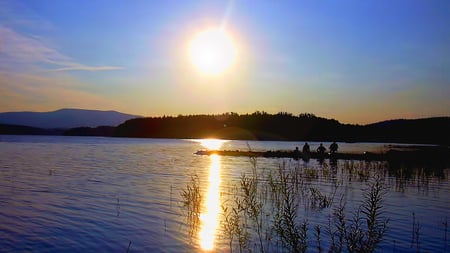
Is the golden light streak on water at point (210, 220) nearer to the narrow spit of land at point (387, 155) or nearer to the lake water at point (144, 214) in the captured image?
the lake water at point (144, 214)

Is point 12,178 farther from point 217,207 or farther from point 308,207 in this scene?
point 308,207

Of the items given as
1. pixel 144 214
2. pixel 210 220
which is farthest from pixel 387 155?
pixel 144 214

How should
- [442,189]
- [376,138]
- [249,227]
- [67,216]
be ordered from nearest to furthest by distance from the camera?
1. [249,227]
2. [67,216]
3. [442,189]
4. [376,138]

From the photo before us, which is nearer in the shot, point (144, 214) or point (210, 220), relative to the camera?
point (210, 220)

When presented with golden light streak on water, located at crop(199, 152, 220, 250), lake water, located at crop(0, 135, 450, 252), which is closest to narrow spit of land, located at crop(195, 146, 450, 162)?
lake water, located at crop(0, 135, 450, 252)

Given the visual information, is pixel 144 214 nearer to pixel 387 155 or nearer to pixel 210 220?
pixel 210 220

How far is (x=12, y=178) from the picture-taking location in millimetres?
34312

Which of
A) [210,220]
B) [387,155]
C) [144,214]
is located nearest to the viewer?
[210,220]

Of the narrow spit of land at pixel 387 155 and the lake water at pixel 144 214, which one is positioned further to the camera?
the narrow spit of land at pixel 387 155

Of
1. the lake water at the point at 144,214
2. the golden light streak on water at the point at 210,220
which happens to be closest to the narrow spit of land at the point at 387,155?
the lake water at the point at 144,214

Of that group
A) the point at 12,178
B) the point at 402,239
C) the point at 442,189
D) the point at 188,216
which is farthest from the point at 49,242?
the point at 442,189

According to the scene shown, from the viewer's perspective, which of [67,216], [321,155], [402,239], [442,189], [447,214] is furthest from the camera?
[321,155]

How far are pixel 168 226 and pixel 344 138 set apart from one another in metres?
173

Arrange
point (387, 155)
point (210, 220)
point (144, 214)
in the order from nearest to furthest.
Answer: point (210, 220), point (144, 214), point (387, 155)
